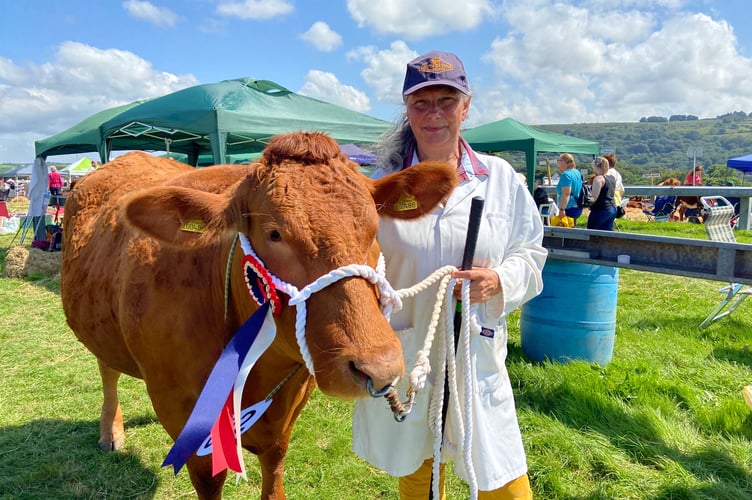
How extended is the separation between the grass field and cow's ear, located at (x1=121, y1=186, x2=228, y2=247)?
2.08 metres

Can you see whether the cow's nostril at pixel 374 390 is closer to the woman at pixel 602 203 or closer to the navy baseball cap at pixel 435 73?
the navy baseball cap at pixel 435 73

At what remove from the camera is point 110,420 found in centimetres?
366

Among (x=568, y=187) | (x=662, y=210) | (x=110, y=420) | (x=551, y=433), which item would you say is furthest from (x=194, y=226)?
(x=662, y=210)

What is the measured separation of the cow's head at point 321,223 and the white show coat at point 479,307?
0.16 meters

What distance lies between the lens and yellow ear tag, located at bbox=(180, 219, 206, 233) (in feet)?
5.86

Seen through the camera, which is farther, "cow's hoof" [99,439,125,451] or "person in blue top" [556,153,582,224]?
"person in blue top" [556,153,582,224]

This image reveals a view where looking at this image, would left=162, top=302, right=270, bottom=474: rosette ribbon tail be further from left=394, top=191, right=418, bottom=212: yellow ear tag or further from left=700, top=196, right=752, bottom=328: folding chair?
left=700, top=196, right=752, bottom=328: folding chair

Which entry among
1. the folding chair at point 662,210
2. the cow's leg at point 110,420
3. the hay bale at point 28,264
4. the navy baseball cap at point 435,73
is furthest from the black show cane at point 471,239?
the folding chair at point 662,210

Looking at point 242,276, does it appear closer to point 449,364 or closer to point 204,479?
point 449,364

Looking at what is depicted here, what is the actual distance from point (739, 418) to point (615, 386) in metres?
0.80

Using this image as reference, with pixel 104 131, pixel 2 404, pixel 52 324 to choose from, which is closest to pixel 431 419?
pixel 2 404

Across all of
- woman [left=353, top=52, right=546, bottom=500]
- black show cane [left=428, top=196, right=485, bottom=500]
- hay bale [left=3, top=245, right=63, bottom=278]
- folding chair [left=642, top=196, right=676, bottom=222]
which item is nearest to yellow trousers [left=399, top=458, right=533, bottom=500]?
woman [left=353, top=52, right=546, bottom=500]

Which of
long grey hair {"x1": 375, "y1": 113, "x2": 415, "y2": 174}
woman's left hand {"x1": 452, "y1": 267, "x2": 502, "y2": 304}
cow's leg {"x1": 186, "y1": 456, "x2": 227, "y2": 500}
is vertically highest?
long grey hair {"x1": 375, "y1": 113, "x2": 415, "y2": 174}

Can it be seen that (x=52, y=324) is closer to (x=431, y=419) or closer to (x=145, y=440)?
(x=145, y=440)
